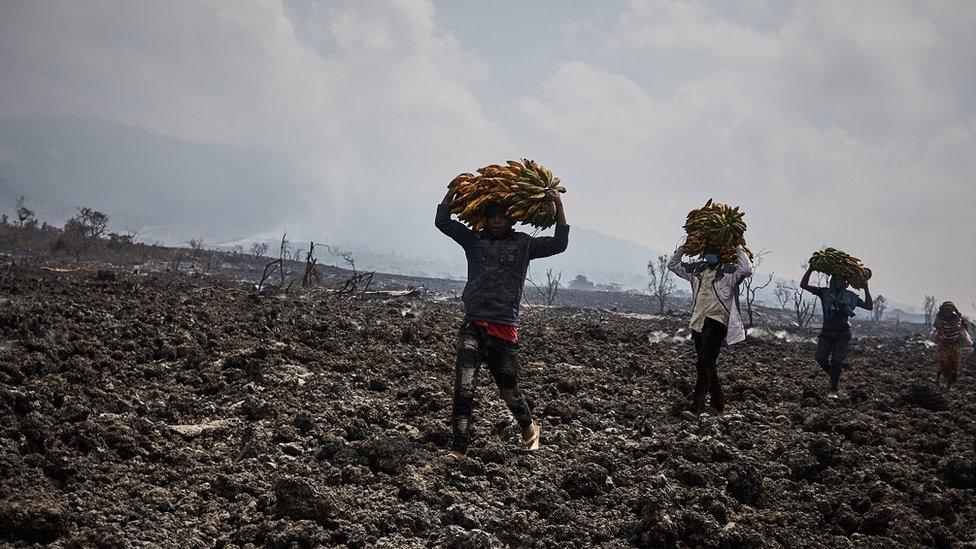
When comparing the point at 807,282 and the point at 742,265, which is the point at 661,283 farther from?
the point at 742,265

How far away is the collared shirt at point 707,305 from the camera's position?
5.69 m

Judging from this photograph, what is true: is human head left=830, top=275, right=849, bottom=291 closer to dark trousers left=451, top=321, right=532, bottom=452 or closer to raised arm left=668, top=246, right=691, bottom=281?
raised arm left=668, top=246, right=691, bottom=281

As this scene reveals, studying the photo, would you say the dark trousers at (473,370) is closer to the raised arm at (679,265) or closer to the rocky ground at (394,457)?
the rocky ground at (394,457)

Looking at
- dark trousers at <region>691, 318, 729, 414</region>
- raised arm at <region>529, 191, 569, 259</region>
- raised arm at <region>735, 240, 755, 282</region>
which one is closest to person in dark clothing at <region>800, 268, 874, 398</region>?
raised arm at <region>735, 240, 755, 282</region>

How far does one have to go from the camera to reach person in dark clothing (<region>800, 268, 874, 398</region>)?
774 centimetres

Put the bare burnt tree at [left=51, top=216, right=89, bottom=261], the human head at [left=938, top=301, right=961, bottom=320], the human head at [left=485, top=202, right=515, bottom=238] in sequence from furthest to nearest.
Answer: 1. the bare burnt tree at [left=51, top=216, right=89, bottom=261]
2. the human head at [left=938, top=301, right=961, bottom=320]
3. the human head at [left=485, top=202, right=515, bottom=238]

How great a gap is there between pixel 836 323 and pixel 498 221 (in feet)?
20.3

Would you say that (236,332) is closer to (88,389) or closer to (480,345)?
(88,389)

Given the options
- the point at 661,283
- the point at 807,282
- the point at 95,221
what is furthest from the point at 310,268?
the point at 95,221

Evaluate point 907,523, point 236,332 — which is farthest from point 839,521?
point 236,332

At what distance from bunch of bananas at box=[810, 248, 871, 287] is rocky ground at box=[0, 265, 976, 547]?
6.04 ft

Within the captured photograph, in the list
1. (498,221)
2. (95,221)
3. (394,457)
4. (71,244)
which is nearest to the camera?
(394,457)

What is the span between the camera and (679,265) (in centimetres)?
633

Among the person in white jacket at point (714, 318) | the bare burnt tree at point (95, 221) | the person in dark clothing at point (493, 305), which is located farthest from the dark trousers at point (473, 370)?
the bare burnt tree at point (95, 221)
